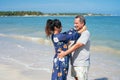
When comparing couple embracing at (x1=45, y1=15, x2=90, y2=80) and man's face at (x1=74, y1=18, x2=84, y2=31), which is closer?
couple embracing at (x1=45, y1=15, x2=90, y2=80)

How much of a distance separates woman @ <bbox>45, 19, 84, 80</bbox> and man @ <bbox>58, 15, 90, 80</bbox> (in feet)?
0.29

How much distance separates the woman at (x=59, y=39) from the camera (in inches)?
165

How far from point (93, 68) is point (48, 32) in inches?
160

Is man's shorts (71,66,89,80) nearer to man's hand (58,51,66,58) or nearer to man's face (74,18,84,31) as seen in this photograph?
man's hand (58,51,66,58)

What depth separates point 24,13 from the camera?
490 feet

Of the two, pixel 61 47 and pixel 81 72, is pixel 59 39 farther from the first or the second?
pixel 81 72

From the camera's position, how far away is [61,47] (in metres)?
4.27

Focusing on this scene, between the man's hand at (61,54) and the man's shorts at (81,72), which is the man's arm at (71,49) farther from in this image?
the man's shorts at (81,72)

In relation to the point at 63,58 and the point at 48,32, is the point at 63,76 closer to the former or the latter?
the point at 63,58

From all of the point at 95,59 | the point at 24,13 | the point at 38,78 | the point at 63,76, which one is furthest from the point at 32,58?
the point at 24,13

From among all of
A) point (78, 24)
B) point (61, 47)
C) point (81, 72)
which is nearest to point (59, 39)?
point (61, 47)

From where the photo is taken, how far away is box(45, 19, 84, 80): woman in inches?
165

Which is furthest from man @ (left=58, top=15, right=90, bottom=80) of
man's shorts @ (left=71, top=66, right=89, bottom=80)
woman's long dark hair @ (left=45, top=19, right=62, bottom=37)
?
woman's long dark hair @ (left=45, top=19, right=62, bottom=37)

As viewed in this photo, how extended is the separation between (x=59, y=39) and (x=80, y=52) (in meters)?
0.41
